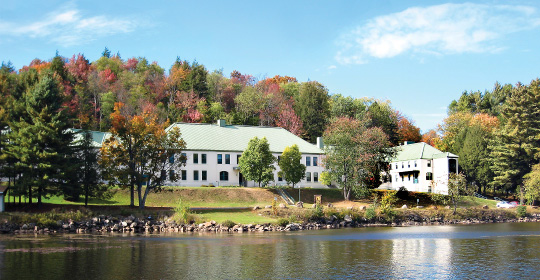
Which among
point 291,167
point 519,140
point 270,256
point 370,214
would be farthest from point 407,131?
point 270,256

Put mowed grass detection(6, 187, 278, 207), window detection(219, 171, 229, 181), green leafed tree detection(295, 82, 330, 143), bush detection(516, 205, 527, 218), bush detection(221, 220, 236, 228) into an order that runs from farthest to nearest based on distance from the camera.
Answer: green leafed tree detection(295, 82, 330, 143)
window detection(219, 171, 229, 181)
bush detection(516, 205, 527, 218)
mowed grass detection(6, 187, 278, 207)
bush detection(221, 220, 236, 228)

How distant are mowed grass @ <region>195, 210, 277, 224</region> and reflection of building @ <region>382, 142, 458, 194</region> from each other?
1472 inches

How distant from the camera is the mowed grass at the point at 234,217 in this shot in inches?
2069

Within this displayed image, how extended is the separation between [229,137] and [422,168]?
117ft

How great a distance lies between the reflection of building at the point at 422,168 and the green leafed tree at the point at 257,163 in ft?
84.8

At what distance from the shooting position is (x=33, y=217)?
48.9 m

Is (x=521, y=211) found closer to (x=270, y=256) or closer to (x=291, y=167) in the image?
(x=291, y=167)

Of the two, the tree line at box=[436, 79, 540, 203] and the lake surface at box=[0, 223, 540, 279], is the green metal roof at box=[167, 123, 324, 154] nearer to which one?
the tree line at box=[436, 79, 540, 203]

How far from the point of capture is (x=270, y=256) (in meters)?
32.3

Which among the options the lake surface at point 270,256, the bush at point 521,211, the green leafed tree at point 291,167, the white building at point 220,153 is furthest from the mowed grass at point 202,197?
the bush at point 521,211

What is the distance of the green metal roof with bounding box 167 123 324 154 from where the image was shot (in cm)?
8050

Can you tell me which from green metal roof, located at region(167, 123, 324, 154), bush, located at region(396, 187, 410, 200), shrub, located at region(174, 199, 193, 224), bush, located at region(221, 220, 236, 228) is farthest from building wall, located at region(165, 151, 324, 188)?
bush, located at region(221, 220, 236, 228)

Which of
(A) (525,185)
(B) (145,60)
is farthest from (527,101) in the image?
(B) (145,60)

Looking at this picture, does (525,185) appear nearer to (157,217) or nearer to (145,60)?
(157,217)
